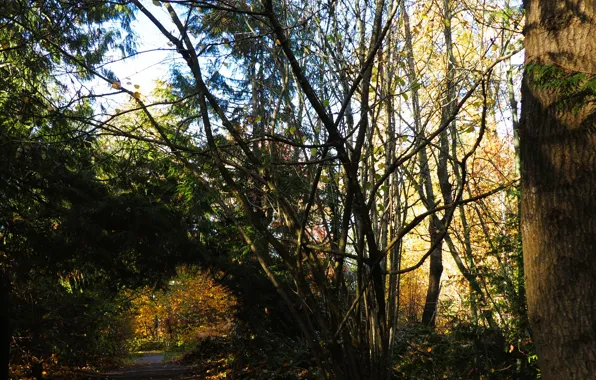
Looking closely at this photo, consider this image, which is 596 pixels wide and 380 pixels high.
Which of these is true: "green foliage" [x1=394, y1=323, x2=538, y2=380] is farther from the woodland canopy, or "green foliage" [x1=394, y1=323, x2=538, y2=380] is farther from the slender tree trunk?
the slender tree trunk

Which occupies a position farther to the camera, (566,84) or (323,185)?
(323,185)

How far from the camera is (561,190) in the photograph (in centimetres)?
253

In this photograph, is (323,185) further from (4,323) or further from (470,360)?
(4,323)

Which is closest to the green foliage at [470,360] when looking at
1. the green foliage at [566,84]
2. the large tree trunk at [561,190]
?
the large tree trunk at [561,190]

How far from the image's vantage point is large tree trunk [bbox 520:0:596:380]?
244 cm

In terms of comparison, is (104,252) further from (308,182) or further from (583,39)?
(583,39)

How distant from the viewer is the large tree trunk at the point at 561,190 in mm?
2441

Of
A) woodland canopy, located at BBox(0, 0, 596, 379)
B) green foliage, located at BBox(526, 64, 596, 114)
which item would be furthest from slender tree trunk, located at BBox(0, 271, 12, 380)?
green foliage, located at BBox(526, 64, 596, 114)

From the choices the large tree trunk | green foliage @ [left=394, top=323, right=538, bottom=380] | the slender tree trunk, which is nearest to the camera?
the large tree trunk

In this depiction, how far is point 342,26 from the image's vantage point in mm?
4055

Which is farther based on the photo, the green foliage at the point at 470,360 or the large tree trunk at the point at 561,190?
the green foliage at the point at 470,360

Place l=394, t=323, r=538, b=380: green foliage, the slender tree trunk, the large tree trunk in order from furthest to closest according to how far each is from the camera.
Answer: the slender tree trunk < l=394, t=323, r=538, b=380: green foliage < the large tree trunk

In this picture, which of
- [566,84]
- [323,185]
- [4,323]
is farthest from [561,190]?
[4,323]

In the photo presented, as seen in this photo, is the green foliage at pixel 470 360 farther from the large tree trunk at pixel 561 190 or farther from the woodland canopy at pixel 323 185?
the large tree trunk at pixel 561 190
